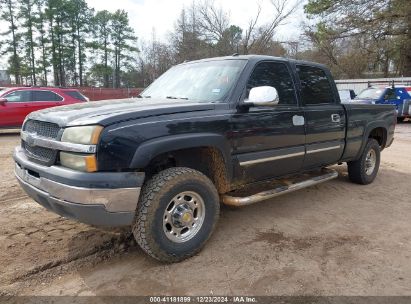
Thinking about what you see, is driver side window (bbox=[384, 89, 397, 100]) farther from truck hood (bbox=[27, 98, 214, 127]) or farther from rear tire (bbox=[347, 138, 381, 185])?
truck hood (bbox=[27, 98, 214, 127])

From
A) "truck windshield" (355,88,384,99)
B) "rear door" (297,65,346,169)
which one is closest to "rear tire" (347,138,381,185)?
"rear door" (297,65,346,169)

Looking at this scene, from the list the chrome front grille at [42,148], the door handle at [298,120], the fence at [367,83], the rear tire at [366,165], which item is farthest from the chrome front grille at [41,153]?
the fence at [367,83]

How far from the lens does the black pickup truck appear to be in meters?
3.09

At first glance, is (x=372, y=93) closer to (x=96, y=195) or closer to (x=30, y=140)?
(x=30, y=140)

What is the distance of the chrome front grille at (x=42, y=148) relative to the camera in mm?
3293

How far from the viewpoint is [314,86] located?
5176mm

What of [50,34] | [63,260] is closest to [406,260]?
[63,260]

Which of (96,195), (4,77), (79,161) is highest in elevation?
(4,77)

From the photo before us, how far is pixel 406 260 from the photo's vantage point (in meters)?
3.72

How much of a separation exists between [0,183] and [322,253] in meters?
4.99

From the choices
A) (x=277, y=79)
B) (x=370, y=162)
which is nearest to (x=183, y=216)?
(x=277, y=79)

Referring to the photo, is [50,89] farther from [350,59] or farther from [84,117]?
[350,59]

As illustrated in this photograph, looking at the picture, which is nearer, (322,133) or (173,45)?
(322,133)

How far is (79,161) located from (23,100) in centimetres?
1065
